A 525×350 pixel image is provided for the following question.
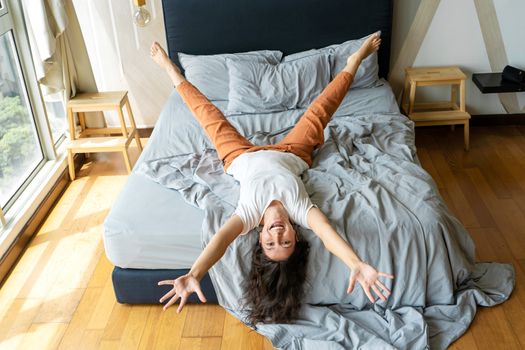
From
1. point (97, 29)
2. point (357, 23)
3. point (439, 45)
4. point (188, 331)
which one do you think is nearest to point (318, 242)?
point (188, 331)

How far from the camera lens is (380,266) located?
2.55m

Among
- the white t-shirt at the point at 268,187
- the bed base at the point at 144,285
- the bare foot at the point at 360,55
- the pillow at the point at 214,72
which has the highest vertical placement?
the bare foot at the point at 360,55

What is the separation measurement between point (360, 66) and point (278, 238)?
5.92 ft

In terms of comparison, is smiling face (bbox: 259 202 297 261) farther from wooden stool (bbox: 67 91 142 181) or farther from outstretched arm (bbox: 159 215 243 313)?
wooden stool (bbox: 67 91 142 181)

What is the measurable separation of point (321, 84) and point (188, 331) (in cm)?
181

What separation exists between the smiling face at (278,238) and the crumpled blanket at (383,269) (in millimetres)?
164

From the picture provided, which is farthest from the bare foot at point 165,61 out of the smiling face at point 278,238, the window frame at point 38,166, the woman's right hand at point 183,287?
the woman's right hand at point 183,287

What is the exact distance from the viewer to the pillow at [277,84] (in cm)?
371

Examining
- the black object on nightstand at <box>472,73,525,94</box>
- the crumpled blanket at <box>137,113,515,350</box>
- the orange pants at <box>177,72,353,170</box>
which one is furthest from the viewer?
the black object on nightstand at <box>472,73,525,94</box>

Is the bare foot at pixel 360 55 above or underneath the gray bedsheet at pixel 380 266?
above

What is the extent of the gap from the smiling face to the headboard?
1864mm

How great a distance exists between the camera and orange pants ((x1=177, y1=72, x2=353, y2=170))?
3057 mm

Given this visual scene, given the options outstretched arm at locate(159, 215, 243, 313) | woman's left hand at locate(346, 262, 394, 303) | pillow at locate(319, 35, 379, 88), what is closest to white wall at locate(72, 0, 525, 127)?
pillow at locate(319, 35, 379, 88)

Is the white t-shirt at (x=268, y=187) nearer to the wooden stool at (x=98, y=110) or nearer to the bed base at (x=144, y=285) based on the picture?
the bed base at (x=144, y=285)
